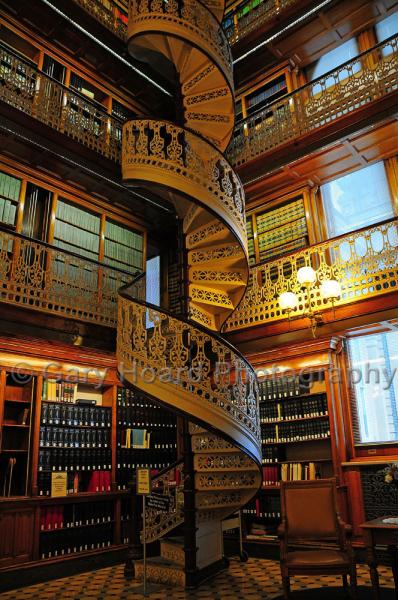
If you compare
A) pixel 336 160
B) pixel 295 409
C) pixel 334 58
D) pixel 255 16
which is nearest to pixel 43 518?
pixel 295 409

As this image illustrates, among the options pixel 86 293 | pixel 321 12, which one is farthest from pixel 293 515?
pixel 321 12

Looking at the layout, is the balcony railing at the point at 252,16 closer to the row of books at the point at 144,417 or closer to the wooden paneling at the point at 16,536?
the row of books at the point at 144,417

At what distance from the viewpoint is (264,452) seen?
20.8ft

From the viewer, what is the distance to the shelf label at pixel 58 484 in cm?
557

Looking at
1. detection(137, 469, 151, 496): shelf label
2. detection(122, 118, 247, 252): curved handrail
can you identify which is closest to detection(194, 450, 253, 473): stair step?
detection(137, 469, 151, 496): shelf label

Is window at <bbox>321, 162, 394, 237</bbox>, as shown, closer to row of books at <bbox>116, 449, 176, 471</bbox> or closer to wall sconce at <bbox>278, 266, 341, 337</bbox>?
wall sconce at <bbox>278, 266, 341, 337</bbox>

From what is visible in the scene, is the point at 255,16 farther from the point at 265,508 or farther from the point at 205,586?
the point at 205,586

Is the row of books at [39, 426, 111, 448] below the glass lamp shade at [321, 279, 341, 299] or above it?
below

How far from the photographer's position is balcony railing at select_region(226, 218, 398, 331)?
17.8 feet

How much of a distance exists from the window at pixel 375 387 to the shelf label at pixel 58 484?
3.58m

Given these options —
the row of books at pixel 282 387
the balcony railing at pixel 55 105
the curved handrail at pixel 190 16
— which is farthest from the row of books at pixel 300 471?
the curved handrail at pixel 190 16

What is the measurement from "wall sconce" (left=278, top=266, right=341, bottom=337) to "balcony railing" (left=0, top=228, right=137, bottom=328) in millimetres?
2403

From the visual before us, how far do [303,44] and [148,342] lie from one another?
19.5 ft

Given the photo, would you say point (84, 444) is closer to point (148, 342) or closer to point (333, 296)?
point (148, 342)
